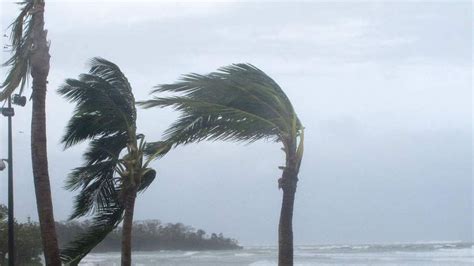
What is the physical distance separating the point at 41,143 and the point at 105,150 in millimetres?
2414

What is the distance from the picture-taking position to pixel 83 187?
568 inches

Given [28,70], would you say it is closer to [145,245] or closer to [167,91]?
[167,91]

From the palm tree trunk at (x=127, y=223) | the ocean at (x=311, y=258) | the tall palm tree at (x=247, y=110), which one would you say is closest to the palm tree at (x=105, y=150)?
the palm tree trunk at (x=127, y=223)

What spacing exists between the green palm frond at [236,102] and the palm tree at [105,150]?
306 centimetres

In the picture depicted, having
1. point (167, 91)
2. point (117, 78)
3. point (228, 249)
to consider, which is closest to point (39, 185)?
point (167, 91)

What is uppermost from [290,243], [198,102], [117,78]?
[117,78]

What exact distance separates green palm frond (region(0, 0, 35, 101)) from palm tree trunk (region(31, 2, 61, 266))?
0.10 m

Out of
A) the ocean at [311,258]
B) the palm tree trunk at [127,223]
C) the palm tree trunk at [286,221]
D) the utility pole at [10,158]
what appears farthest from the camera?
the ocean at [311,258]

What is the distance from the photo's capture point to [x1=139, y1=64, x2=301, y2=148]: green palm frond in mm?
10891

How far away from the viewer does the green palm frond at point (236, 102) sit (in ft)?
35.7

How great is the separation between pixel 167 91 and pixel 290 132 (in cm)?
164

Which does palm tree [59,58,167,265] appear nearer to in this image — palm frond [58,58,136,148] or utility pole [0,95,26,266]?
palm frond [58,58,136,148]

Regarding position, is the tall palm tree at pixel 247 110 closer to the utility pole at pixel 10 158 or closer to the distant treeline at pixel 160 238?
the utility pole at pixel 10 158

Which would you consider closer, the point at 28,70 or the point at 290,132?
the point at 290,132
